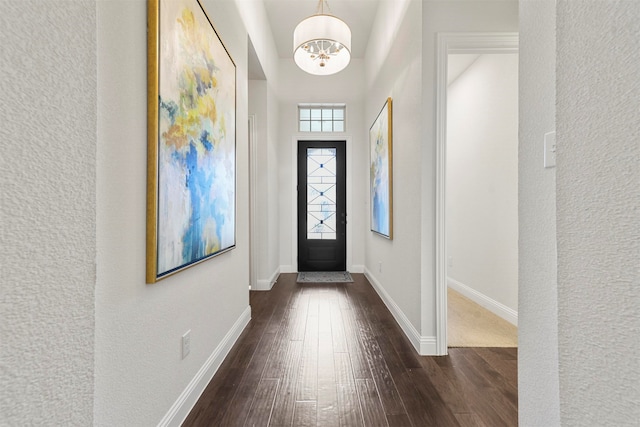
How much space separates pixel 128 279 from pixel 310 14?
12.6ft

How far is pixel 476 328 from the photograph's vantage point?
2.69 metres

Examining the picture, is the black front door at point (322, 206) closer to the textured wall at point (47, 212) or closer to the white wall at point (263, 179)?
the white wall at point (263, 179)

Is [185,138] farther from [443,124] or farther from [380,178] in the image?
[380,178]

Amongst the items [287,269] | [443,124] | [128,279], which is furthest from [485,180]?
[128,279]

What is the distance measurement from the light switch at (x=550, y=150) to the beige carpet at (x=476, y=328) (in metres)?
1.71

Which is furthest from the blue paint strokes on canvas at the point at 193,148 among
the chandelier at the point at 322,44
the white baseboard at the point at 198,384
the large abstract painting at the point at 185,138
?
the chandelier at the point at 322,44

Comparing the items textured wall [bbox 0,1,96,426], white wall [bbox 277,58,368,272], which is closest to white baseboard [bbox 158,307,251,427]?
textured wall [bbox 0,1,96,426]

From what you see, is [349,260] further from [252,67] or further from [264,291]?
[252,67]

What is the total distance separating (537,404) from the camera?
3.89 ft

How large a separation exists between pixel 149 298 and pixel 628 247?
54.8 inches

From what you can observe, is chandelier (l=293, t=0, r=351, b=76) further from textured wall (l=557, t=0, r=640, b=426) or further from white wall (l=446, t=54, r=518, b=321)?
textured wall (l=557, t=0, r=640, b=426)

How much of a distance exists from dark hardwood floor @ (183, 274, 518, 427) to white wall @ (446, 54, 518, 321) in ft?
3.23

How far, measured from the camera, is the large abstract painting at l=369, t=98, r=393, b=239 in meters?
3.06

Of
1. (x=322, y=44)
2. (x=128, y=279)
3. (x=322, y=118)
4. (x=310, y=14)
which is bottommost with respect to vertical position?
(x=128, y=279)
